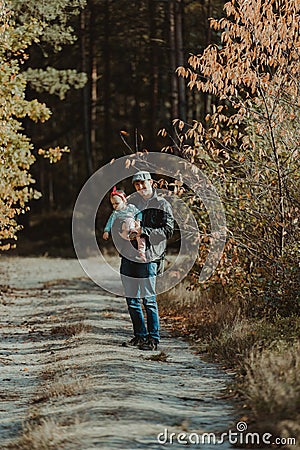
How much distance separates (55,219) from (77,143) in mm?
8874

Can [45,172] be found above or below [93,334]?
above

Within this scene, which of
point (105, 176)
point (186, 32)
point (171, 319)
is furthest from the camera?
point (105, 176)

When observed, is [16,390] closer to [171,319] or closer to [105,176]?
[171,319]

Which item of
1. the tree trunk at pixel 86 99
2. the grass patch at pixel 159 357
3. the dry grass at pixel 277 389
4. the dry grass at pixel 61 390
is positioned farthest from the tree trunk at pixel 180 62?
the dry grass at pixel 277 389

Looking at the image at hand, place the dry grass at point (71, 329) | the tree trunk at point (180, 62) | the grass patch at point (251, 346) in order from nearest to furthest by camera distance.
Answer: the grass patch at point (251, 346) → the dry grass at point (71, 329) → the tree trunk at point (180, 62)

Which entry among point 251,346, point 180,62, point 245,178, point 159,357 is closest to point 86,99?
point 180,62

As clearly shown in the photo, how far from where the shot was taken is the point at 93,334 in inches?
430

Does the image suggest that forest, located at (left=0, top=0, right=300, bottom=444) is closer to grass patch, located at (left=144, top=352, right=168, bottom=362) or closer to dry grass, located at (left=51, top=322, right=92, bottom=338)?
grass patch, located at (left=144, top=352, right=168, bottom=362)

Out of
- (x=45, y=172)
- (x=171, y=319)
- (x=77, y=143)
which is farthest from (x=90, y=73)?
(x=171, y=319)

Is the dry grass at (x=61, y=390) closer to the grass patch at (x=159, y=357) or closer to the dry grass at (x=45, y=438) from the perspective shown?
the dry grass at (x=45, y=438)

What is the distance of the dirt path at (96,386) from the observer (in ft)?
19.5

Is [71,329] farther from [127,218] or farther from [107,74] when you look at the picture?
[107,74]

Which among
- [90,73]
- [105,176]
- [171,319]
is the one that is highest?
[90,73]

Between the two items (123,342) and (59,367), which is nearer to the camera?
(59,367)
